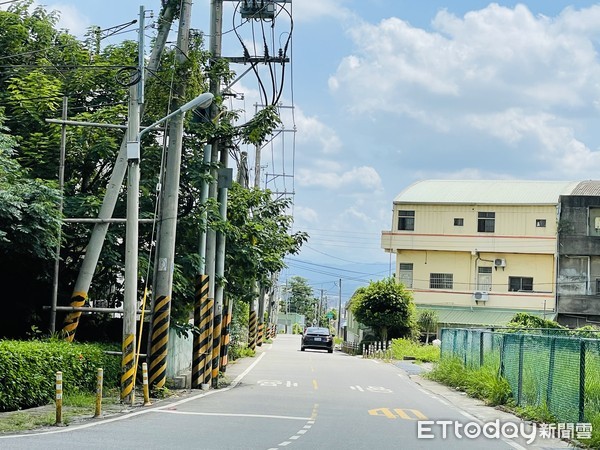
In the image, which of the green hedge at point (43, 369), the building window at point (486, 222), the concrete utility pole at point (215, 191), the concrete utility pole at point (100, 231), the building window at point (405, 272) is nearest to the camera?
the green hedge at point (43, 369)

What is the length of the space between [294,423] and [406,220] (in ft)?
141

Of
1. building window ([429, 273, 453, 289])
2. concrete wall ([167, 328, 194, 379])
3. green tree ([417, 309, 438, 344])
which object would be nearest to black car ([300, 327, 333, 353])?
green tree ([417, 309, 438, 344])

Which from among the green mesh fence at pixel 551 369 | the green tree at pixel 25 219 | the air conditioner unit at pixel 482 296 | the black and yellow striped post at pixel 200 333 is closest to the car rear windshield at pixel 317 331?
the air conditioner unit at pixel 482 296

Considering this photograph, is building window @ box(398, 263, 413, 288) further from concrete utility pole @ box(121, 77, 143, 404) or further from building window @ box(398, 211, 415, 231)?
concrete utility pole @ box(121, 77, 143, 404)

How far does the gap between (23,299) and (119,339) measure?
3.01 m

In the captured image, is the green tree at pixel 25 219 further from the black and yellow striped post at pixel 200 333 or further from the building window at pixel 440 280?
the building window at pixel 440 280

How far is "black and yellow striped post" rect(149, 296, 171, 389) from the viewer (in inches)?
780

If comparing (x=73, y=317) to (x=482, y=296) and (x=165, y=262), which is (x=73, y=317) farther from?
(x=482, y=296)

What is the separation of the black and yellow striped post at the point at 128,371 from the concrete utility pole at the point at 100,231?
8.03 ft

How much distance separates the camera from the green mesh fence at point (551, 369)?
44.9 ft

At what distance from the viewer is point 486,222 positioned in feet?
181

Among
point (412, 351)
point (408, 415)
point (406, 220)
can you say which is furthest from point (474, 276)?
point (408, 415)

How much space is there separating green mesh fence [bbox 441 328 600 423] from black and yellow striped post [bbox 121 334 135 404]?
8.37m

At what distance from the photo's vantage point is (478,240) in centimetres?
5509
